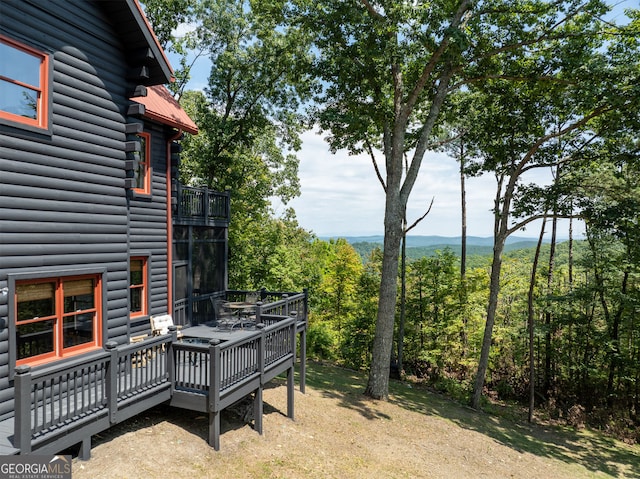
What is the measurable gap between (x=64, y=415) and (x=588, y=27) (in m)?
16.8

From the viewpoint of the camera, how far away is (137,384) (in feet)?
22.5

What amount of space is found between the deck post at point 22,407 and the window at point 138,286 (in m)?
5.71

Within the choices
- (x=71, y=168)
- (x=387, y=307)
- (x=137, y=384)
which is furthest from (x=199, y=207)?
(x=387, y=307)

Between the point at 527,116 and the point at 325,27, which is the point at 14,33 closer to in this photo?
the point at 325,27

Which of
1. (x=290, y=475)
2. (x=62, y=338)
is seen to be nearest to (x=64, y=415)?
(x=62, y=338)

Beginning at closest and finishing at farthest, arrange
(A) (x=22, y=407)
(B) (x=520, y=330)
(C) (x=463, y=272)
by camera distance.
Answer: (A) (x=22, y=407), (B) (x=520, y=330), (C) (x=463, y=272)

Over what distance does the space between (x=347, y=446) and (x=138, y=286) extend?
698 cm

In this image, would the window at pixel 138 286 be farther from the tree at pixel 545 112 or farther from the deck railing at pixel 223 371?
the tree at pixel 545 112

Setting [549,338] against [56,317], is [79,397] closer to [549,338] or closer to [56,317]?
[56,317]

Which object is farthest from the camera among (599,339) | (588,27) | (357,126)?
(599,339)

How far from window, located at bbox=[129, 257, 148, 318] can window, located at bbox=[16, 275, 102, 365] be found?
305cm

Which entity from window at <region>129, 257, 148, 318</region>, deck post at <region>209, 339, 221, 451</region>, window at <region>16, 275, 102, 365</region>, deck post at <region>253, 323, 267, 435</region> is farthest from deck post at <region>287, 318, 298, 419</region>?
window at <region>16, 275, 102, 365</region>

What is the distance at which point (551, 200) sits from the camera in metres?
15.5

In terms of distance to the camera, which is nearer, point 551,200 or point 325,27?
point 325,27
